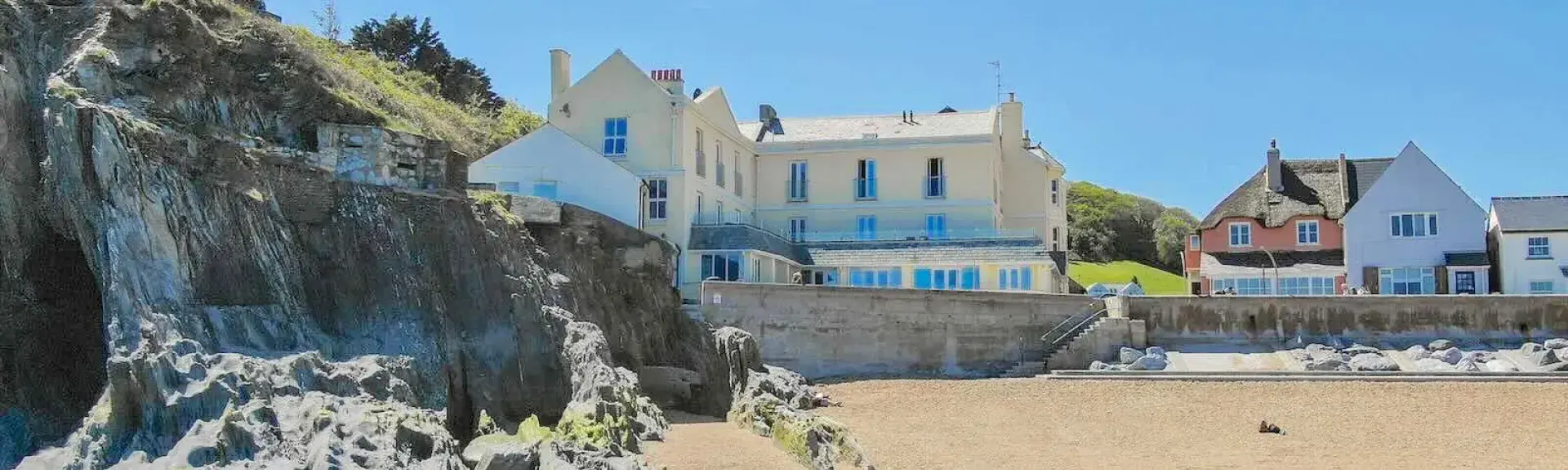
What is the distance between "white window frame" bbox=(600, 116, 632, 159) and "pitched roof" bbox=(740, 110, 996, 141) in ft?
21.4

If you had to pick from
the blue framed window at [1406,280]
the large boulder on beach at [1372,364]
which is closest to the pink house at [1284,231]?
the blue framed window at [1406,280]

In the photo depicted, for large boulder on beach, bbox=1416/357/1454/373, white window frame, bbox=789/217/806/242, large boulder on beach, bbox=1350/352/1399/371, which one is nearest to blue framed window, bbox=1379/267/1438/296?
large boulder on beach, bbox=1416/357/1454/373

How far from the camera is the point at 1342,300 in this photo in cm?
3478

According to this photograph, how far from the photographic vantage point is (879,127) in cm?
4588

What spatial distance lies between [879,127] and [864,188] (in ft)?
8.91

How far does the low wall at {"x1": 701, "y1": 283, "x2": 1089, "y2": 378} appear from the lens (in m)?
33.9

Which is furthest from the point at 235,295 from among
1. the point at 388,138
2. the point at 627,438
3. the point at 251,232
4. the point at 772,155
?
the point at 772,155

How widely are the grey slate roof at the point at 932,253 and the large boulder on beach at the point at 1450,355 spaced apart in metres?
10.3

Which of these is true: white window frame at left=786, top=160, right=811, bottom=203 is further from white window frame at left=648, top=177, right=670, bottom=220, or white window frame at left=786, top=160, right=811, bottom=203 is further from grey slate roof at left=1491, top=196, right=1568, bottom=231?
grey slate roof at left=1491, top=196, right=1568, bottom=231

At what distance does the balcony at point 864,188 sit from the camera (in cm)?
4403

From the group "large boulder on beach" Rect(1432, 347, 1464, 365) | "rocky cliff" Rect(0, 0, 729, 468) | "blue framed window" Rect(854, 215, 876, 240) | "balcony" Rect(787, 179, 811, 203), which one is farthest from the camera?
"balcony" Rect(787, 179, 811, 203)

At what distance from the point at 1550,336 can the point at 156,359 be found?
30.4 meters

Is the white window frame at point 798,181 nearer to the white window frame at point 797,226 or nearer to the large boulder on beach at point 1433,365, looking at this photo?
the white window frame at point 797,226

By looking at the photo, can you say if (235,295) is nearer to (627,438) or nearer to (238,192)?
(238,192)
